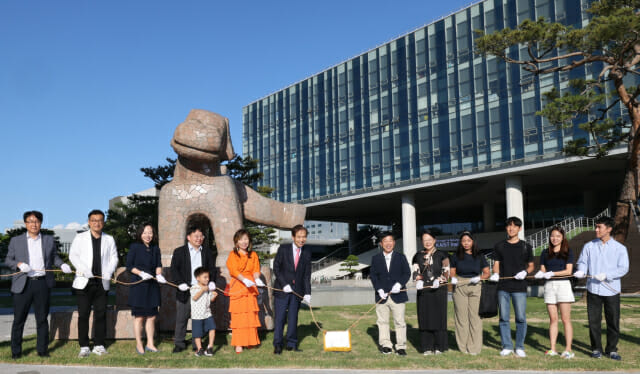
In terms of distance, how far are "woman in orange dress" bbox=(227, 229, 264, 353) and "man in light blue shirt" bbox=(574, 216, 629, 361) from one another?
3.94 m

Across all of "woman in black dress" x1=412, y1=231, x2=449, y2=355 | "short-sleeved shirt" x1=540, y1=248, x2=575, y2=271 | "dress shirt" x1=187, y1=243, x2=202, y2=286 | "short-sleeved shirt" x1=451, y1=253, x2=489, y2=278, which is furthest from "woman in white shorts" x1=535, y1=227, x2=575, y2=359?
"dress shirt" x1=187, y1=243, x2=202, y2=286

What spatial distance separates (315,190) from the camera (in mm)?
40875

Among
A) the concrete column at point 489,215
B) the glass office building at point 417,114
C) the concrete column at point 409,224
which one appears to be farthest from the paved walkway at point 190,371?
the concrete column at point 489,215

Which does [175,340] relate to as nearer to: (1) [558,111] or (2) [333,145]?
(1) [558,111]

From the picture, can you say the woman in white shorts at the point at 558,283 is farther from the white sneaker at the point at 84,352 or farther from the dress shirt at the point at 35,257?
the dress shirt at the point at 35,257

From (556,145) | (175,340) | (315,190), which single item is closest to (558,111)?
(175,340)

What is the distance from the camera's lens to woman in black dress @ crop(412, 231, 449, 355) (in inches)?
275

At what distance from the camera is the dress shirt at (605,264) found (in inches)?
267

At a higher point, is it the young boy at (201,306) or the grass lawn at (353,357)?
the young boy at (201,306)

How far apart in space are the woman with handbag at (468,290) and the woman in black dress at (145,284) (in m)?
3.71

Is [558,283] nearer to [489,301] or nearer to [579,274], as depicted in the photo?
[579,274]

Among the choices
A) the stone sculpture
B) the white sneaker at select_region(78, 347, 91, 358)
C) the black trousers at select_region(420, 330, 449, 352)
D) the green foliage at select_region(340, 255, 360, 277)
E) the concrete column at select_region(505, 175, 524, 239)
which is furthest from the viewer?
the green foliage at select_region(340, 255, 360, 277)

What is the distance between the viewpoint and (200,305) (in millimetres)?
6906

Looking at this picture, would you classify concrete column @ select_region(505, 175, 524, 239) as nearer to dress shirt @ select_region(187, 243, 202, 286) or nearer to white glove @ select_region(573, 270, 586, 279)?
white glove @ select_region(573, 270, 586, 279)
